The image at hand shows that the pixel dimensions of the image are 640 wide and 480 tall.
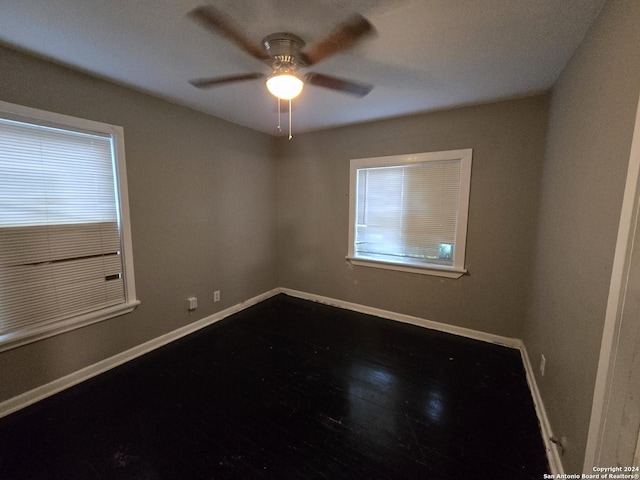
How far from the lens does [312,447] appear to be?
1.51 metres

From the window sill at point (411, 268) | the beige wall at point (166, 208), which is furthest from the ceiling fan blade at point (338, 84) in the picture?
the window sill at point (411, 268)

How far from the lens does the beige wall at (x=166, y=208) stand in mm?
1827

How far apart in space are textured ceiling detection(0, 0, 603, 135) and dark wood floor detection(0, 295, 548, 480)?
7.60 feet

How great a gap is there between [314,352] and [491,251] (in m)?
1.99

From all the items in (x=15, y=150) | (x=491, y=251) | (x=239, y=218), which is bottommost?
(x=491, y=251)

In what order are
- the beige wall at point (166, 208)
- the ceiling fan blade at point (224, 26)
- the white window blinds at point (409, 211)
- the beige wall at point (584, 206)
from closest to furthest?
the beige wall at point (584, 206) < the ceiling fan blade at point (224, 26) < the beige wall at point (166, 208) < the white window blinds at point (409, 211)

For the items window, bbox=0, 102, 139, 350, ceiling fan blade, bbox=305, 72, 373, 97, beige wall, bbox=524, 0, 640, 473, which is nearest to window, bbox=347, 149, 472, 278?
beige wall, bbox=524, 0, 640, 473

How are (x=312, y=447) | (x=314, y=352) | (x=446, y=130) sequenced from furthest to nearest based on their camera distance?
1. (x=446, y=130)
2. (x=314, y=352)
3. (x=312, y=447)

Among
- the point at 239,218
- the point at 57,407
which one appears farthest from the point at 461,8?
the point at 57,407

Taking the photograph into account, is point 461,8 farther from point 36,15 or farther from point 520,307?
point 520,307

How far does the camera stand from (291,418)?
1.71m

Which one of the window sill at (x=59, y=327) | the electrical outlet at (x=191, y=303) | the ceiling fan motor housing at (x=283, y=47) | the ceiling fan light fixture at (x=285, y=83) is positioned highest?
the ceiling fan motor housing at (x=283, y=47)

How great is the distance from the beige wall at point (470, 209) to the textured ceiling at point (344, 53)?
35 centimetres

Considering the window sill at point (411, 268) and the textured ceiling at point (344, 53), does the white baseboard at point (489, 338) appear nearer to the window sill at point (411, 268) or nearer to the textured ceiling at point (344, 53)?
the window sill at point (411, 268)
